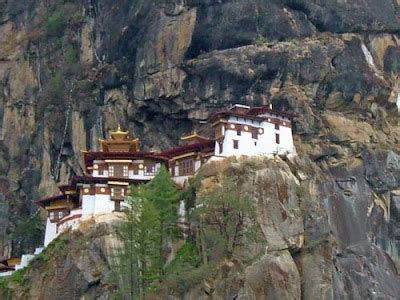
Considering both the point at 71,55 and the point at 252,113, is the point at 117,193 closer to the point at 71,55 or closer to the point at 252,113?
the point at 252,113

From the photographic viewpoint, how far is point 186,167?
56.9 meters

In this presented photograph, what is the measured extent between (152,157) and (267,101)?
28.9ft

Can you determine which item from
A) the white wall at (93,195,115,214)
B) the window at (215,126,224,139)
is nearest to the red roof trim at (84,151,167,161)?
the white wall at (93,195,115,214)

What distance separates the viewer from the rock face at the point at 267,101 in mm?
55375

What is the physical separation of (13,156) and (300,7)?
83.0 feet

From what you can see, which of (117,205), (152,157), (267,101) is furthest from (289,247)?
(267,101)

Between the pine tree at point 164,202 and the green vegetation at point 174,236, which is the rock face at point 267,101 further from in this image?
the pine tree at point 164,202

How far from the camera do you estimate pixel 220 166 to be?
177 feet

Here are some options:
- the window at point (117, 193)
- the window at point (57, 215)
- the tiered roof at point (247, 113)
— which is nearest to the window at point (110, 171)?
the window at point (117, 193)

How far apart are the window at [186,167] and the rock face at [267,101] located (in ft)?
16.6

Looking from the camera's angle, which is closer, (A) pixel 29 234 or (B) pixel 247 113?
(B) pixel 247 113

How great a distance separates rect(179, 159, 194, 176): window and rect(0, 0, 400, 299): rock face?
5.06 meters

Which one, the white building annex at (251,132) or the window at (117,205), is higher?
the white building annex at (251,132)

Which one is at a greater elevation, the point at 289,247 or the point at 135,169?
the point at 135,169
